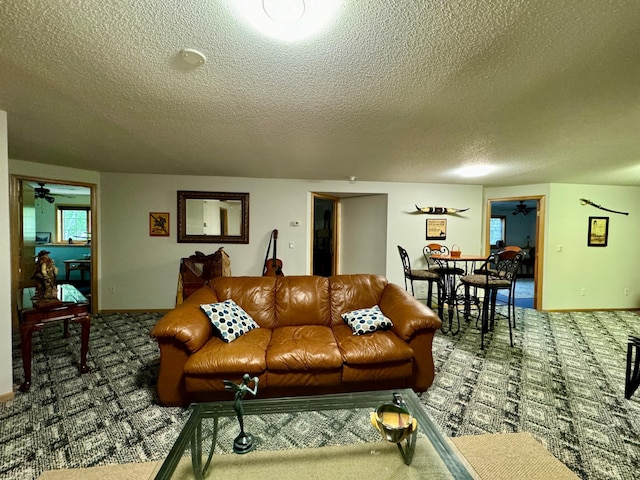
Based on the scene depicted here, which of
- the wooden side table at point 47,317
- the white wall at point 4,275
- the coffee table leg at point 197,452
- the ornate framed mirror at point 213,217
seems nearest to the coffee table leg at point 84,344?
the wooden side table at point 47,317

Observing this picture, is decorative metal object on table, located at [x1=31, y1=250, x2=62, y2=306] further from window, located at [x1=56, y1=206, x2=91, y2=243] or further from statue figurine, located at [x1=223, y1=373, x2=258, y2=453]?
window, located at [x1=56, y1=206, x2=91, y2=243]

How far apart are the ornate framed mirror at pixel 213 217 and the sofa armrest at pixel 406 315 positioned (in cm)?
277

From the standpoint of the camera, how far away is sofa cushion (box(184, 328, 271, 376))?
1.91 meters

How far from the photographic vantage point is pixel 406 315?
2.29 meters

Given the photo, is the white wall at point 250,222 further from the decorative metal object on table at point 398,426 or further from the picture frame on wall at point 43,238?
the picture frame on wall at point 43,238

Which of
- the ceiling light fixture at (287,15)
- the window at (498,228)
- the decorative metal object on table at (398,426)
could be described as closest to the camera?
the ceiling light fixture at (287,15)

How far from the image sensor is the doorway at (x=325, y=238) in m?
5.80

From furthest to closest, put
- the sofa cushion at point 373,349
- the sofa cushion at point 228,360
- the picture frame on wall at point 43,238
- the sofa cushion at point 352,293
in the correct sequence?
the picture frame on wall at point 43,238 < the sofa cushion at point 352,293 < the sofa cushion at point 373,349 < the sofa cushion at point 228,360

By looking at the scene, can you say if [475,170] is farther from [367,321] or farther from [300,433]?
[300,433]

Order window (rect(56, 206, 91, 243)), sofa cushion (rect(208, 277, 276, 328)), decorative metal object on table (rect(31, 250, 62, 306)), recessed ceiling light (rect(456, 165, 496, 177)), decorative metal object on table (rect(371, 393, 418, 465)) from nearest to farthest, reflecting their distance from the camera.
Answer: decorative metal object on table (rect(371, 393, 418, 465))
decorative metal object on table (rect(31, 250, 62, 306))
sofa cushion (rect(208, 277, 276, 328))
recessed ceiling light (rect(456, 165, 496, 177))
window (rect(56, 206, 91, 243))

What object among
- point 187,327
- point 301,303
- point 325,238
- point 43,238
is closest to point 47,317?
point 187,327

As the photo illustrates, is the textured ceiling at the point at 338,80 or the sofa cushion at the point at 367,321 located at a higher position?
the textured ceiling at the point at 338,80

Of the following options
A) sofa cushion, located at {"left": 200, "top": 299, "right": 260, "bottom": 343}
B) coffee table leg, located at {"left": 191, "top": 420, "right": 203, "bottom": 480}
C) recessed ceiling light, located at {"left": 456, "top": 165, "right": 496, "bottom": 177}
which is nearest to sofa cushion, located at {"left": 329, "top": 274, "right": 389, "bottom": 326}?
sofa cushion, located at {"left": 200, "top": 299, "right": 260, "bottom": 343}

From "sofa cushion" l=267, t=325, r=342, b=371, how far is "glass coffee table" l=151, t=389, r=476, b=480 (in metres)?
0.38
